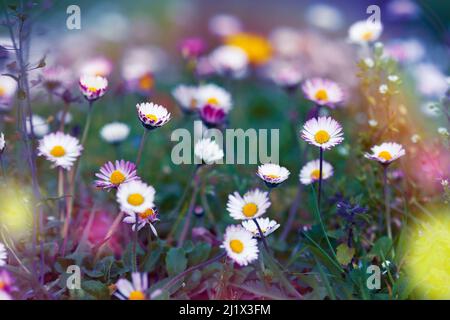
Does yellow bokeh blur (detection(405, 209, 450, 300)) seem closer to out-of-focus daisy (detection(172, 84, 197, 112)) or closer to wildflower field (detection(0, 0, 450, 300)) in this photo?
wildflower field (detection(0, 0, 450, 300))

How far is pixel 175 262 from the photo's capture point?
118 cm

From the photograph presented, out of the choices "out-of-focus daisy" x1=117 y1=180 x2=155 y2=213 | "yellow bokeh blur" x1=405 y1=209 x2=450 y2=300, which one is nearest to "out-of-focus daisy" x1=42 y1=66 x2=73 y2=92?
"out-of-focus daisy" x1=117 y1=180 x2=155 y2=213

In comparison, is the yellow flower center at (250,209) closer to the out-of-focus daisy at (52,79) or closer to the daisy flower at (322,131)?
the daisy flower at (322,131)

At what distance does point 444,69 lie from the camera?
7.17 feet

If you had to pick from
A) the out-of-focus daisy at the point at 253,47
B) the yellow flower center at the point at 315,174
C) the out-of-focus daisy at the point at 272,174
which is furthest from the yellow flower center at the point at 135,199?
the out-of-focus daisy at the point at 253,47

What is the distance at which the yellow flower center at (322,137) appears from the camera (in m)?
1.13

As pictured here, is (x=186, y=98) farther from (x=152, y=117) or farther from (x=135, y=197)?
(x=135, y=197)

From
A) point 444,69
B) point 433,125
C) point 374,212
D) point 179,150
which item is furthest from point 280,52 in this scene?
point 374,212

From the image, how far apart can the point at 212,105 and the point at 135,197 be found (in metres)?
0.41

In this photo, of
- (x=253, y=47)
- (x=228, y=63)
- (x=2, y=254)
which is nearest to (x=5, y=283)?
(x=2, y=254)

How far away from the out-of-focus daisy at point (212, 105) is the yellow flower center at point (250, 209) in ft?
0.94

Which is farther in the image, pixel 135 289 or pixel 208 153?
pixel 208 153
